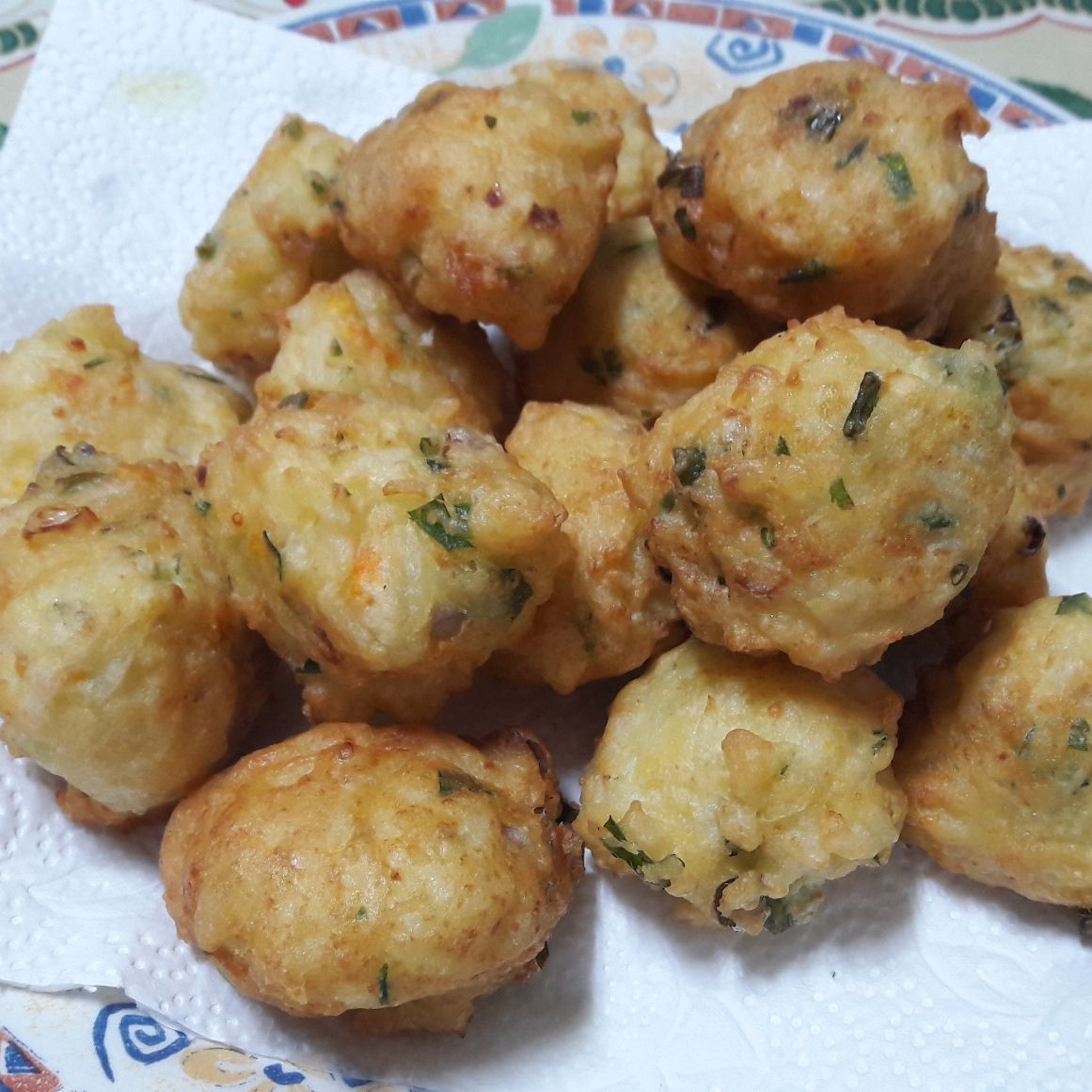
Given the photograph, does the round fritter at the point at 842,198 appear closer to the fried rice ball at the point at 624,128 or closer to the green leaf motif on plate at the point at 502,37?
the fried rice ball at the point at 624,128

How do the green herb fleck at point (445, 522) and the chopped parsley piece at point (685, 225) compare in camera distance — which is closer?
the green herb fleck at point (445, 522)

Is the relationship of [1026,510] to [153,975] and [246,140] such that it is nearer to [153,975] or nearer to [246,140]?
[153,975]

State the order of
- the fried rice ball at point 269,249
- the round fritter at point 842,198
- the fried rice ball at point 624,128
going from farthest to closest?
1. the fried rice ball at point 624,128
2. the fried rice ball at point 269,249
3. the round fritter at point 842,198

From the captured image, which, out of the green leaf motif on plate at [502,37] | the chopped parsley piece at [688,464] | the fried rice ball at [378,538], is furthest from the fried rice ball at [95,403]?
the green leaf motif on plate at [502,37]

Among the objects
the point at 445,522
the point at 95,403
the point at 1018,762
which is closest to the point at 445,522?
the point at 445,522

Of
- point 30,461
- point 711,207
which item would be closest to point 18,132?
point 30,461

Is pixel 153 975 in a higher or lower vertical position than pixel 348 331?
lower

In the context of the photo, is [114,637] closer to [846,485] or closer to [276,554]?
[276,554]
